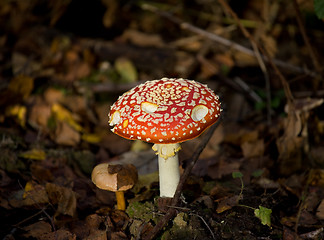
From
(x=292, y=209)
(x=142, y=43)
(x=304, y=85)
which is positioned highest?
(x=142, y=43)

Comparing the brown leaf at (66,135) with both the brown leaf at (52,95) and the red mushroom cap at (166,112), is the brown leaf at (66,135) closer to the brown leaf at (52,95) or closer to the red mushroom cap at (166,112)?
the brown leaf at (52,95)

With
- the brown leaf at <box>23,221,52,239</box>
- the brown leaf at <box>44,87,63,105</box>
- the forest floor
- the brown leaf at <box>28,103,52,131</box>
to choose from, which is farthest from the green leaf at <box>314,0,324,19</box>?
the brown leaf at <box>44,87,63,105</box>

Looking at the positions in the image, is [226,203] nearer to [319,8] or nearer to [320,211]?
[320,211]

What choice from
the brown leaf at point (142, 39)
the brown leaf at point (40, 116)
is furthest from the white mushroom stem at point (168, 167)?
the brown leaf at point (142, 39)

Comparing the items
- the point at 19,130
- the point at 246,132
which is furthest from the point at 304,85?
the point at 19,130

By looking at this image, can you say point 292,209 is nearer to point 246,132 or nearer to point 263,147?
point 263,147

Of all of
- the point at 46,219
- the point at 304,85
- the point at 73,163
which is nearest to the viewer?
the point at 46,219

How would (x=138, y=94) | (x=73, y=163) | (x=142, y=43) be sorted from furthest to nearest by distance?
(x=142, y=43), (x=73, y=163), (x=138, y=94)

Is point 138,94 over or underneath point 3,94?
over
